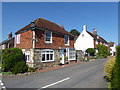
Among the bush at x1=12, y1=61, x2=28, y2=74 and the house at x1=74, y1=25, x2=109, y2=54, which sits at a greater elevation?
the house at x1=74, y1=25, x2=109, y2=54

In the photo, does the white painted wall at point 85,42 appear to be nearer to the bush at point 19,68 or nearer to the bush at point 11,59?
the bush at point 11,59

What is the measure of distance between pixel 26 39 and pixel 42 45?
9.71ft

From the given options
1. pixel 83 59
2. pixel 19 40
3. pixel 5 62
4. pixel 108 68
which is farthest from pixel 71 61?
pixel 108 68

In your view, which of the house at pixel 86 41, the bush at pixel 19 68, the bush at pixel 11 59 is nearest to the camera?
the bush at pixel 19 68

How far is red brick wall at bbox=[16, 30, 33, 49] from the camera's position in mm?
15794

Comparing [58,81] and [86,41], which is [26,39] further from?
[86,41]

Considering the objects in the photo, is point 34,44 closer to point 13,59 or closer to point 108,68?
point 13,59

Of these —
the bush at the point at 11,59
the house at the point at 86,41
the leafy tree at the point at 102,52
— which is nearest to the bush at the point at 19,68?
the bush at the point at 11,59

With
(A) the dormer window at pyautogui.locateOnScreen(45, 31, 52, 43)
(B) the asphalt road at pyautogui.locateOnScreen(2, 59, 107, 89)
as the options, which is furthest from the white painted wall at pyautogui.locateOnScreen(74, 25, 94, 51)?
(B) the asphalt road at pyautogui.locateOnScreen(2, 59, 107, 89)

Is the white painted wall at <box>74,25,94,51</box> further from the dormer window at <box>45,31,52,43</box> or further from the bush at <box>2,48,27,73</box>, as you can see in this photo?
the bush at <box>2,48,27,73</box>

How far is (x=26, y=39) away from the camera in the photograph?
16812 millimetres

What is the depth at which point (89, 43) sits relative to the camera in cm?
3372

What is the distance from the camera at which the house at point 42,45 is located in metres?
15.2

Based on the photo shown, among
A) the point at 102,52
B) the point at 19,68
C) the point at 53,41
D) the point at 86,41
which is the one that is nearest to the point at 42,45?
the point at 53,41
